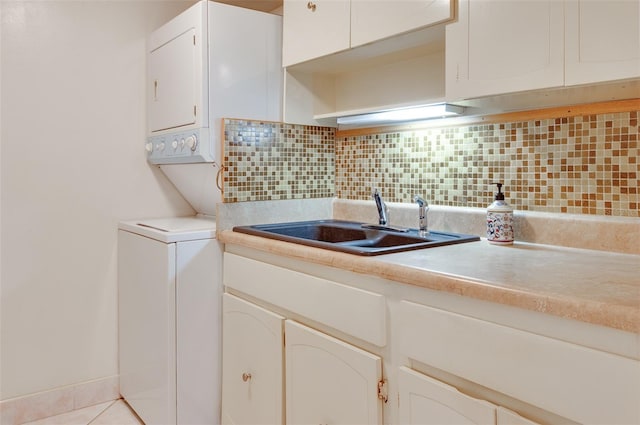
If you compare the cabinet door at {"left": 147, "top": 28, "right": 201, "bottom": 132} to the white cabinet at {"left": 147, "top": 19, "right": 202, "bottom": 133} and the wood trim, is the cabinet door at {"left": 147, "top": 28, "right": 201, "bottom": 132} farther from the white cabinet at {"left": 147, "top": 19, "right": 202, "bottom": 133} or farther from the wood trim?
the wood trim

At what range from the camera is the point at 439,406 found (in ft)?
3.84

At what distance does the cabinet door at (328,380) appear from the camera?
4.45 feet

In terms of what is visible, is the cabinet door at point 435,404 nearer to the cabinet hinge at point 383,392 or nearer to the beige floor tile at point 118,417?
the cabinet hinge at point 383,392

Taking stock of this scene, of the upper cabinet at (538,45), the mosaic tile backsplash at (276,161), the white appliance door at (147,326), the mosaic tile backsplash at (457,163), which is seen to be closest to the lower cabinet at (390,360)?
the white appliance door at (147,326)

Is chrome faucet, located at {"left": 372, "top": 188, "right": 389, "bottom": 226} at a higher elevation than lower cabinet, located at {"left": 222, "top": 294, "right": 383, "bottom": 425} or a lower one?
higher

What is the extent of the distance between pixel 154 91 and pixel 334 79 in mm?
891

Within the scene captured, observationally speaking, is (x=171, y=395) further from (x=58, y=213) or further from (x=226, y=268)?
(x=58, y=213)

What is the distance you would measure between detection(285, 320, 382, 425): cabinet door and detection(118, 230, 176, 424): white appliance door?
58cm

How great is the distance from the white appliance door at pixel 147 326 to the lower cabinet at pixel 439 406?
1.07 metres

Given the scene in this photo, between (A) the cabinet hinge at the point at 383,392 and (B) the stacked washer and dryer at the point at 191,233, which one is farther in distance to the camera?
(B) the stacked washer and dryer at the point at 191,233

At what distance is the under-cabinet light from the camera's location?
1.67 m

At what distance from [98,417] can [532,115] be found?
227 cm

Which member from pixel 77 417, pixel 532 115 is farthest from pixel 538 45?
pixel 77 417

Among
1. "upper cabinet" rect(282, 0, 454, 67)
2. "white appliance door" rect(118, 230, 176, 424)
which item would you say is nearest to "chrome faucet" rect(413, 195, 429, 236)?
"upper cabinet" rect(282, 0, 454, 67)
